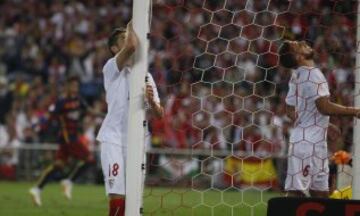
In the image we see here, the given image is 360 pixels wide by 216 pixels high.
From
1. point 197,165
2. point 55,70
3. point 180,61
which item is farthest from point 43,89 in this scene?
point 180,61

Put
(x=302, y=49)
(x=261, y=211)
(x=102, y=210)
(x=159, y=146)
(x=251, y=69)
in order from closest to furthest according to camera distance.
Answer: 1. (x=302, y=49)
2. (x=261, y=211)
3. (x=102, y=210)
4. (x=251, y=69)
5. (x=159, y=146)

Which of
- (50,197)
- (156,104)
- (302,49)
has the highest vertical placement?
(302,49)

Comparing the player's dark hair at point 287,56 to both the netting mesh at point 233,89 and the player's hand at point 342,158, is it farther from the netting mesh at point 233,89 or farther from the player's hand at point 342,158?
the player's hand at point 342,158

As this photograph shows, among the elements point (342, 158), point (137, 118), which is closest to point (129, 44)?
point (137, 118)

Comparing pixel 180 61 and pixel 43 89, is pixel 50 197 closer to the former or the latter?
pixel 180 61

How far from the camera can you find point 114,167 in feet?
23.3

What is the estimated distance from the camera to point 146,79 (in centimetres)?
671

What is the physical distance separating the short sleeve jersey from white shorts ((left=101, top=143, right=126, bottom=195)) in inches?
64.4

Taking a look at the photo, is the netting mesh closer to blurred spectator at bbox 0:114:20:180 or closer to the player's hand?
the player's hand

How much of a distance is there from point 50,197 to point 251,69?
4034 mm

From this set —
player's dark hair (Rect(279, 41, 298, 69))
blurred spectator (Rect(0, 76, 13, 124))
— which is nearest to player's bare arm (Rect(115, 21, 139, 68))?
player's dark hair (Rect(279, 41, 298, 69))

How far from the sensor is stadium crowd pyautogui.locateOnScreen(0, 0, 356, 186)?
8523mm

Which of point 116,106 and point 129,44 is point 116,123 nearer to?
point 116,106

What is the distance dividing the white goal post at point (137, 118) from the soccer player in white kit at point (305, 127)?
1.64 metres
